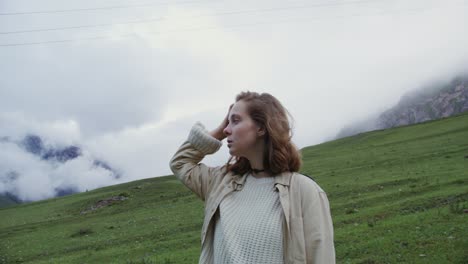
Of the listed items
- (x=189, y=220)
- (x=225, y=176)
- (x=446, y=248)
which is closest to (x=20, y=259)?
(x=189, y=220)

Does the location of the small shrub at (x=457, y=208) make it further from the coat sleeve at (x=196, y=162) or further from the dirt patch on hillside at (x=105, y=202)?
the dirt patch on hillside at (x=105, y=202)

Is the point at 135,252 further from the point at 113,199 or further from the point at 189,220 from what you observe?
the point at 113,199

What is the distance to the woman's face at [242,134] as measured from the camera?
13.7ft

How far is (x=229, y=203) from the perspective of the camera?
13.4 feet

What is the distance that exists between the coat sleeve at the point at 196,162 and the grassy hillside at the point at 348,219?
38.0 ft

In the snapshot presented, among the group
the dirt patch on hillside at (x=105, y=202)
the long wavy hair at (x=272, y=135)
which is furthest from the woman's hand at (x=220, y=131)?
the dirt patch on hillside at (x=105, y=202)

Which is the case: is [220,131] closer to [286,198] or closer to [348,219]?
[286,198]

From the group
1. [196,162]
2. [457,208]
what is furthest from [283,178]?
[457,208]

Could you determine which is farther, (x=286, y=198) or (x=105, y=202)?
(x=105, y=202)

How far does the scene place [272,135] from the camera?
13.4ft

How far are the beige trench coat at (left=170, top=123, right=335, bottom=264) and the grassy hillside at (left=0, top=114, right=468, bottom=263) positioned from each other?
11.6 meters

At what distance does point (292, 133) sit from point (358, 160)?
44659 millimetres

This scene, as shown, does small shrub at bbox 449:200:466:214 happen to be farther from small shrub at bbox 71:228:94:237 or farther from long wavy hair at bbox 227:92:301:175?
small shrub at bbox 71:228:94:237

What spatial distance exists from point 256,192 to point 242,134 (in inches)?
22.9
